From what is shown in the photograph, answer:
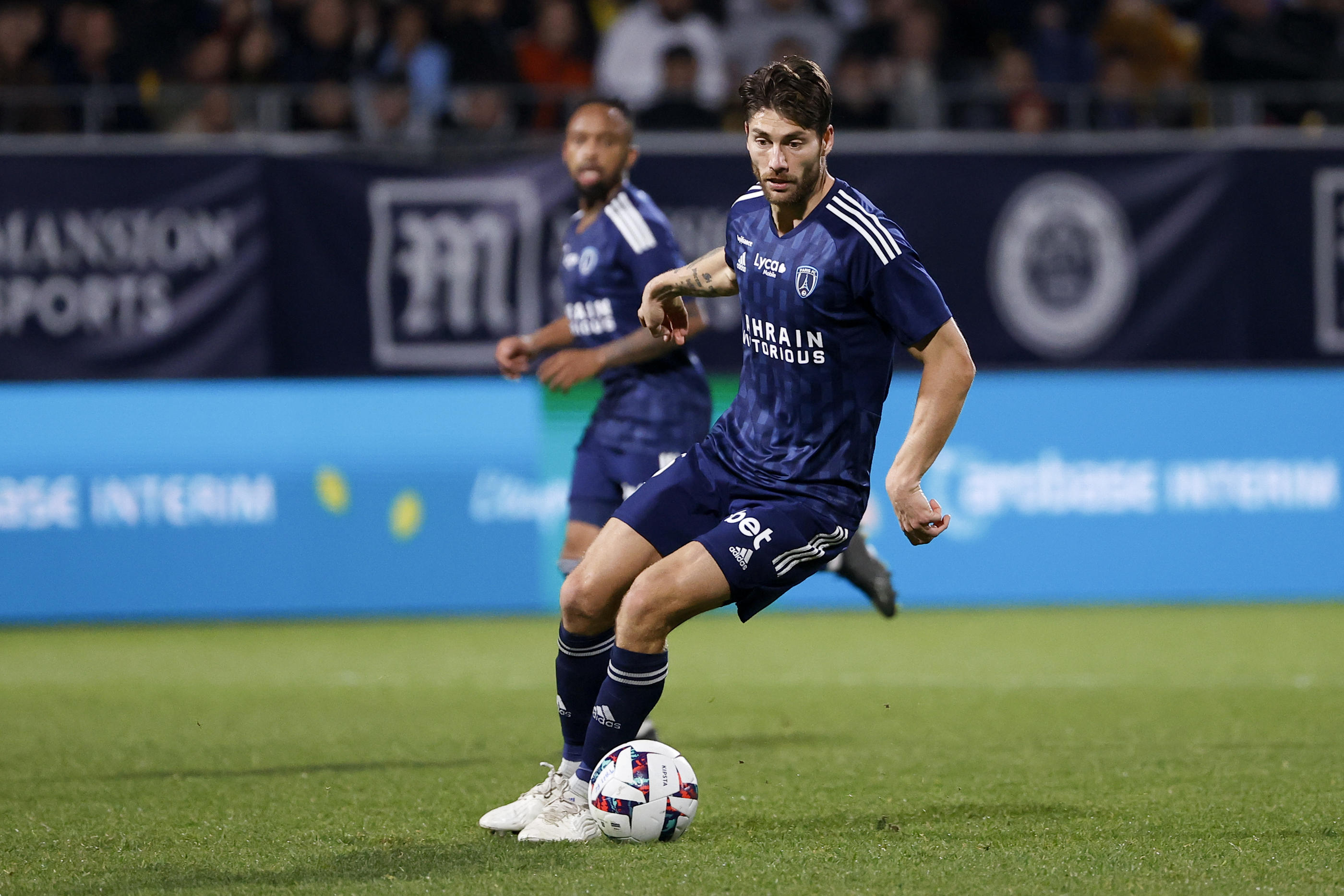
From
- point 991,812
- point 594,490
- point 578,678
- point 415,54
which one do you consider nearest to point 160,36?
point 415,54

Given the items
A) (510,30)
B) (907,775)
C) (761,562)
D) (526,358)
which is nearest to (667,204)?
(510,30)

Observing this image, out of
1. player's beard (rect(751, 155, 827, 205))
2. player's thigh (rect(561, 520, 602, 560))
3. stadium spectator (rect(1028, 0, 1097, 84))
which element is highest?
stadium spectator (rect(1028, 0, 1097, 84))

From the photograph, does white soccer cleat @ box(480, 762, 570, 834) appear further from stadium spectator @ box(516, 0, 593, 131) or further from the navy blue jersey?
stadium spectator @ box(516, 0, 593, 131)

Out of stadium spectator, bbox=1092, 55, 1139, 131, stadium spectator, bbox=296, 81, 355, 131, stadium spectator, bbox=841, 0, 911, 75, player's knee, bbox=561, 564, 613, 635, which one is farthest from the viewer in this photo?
stadium spectator, bbox=841, 0, 911, 75

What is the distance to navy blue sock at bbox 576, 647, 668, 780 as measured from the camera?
15.7 feet

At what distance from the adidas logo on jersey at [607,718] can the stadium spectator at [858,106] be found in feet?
28.2

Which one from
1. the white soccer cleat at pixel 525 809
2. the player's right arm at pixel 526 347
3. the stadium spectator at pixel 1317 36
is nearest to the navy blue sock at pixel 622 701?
the white soccer cleat at pixel 525 809

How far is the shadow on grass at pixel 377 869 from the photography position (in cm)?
429

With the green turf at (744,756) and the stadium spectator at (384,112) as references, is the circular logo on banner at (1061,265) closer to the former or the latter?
the green turf at (744,756)

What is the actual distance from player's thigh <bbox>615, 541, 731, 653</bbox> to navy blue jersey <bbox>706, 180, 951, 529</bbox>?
312 millimetres

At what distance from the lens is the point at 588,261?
6574 mm

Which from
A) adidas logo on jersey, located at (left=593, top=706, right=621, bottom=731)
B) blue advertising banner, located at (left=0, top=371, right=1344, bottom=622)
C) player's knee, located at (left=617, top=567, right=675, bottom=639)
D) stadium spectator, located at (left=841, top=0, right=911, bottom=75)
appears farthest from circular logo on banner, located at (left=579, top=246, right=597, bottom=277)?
stadium spectator, located at (left=841, top=0, right=911, bottom=75)

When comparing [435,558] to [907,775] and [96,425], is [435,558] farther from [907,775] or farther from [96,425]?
[907,775]

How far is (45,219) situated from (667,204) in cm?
430
